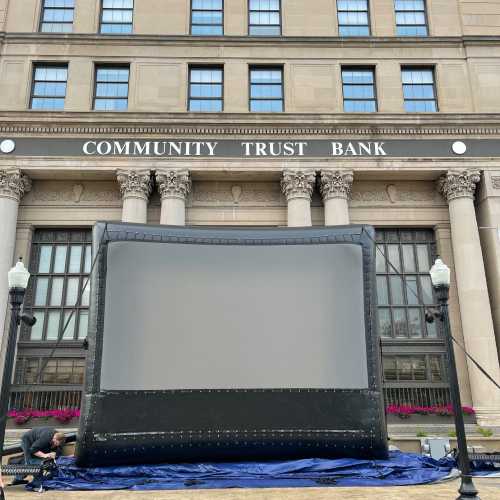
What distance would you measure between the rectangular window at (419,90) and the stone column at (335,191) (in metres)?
4.48

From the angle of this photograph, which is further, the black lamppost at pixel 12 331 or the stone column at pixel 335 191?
the stone column at pixel 335 191

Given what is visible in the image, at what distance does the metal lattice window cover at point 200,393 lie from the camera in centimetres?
864

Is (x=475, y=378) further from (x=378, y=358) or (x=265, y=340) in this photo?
(x=265, y=340)

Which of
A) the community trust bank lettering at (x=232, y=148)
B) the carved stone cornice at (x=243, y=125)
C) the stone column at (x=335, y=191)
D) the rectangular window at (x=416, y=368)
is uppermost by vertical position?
the carved stone cornice at (x=243, y=125)

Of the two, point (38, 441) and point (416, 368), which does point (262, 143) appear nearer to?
point (416, 368)

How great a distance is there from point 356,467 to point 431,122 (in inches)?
590

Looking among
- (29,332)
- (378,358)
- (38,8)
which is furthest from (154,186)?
(378,358)

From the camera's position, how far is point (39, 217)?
784 inches

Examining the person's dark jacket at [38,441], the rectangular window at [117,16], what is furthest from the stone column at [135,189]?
the person's dark jacket at [38,441]

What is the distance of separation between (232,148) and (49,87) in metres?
8.38

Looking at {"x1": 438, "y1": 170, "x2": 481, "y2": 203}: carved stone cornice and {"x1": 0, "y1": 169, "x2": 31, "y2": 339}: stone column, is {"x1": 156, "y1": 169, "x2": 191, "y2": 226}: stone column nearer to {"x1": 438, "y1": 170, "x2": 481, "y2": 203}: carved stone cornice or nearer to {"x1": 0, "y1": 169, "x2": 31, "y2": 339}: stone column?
{"x1": 0, "y1": 169, "x2": 31, "y2": 339}: stone column

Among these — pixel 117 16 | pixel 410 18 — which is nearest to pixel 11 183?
pixel 117 16

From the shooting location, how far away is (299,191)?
63.4 feet

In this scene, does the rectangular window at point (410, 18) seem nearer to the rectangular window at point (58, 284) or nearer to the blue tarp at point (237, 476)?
the rectangular window at point (58, 284)
